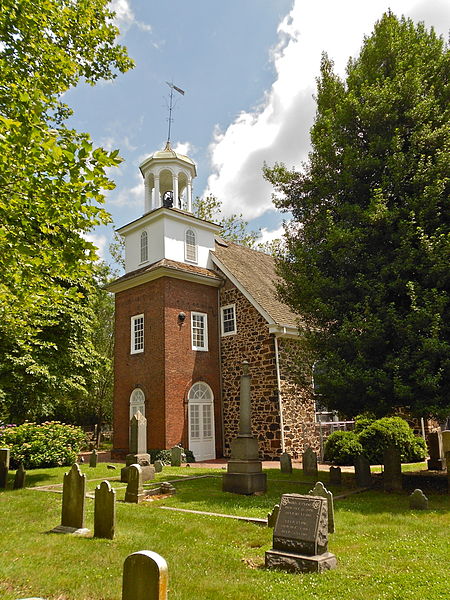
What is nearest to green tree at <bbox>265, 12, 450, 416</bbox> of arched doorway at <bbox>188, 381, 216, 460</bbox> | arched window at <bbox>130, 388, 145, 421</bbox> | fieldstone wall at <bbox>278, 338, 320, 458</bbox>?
fieldstone wall at <bbox>278, 338, 320, 458</bbox>

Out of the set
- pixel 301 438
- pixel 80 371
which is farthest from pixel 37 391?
pixel 301 438

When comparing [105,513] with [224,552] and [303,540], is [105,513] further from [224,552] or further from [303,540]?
[303,540]

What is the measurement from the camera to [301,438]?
63.2 feet

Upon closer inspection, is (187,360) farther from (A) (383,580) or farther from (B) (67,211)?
(A) (383,580)

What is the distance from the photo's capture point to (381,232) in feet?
39.3

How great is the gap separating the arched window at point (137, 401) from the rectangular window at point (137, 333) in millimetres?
1863

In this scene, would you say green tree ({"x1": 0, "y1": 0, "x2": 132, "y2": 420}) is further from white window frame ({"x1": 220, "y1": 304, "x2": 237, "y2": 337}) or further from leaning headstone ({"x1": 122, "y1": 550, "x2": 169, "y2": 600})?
white window frame ({"x1": 220, "y1": 304, "x2": 237, "y2": 337})

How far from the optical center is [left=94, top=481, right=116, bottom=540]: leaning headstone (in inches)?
282

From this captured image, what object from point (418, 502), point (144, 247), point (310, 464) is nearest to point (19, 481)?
point (310, 464)

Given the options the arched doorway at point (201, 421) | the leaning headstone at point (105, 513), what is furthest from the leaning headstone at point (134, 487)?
the arched doorway at point (201, 421)

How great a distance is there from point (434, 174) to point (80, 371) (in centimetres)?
1348

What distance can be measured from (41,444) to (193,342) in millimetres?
7451

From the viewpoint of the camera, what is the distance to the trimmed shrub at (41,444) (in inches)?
635

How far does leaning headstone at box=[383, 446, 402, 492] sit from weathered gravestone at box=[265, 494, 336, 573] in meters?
6.01
